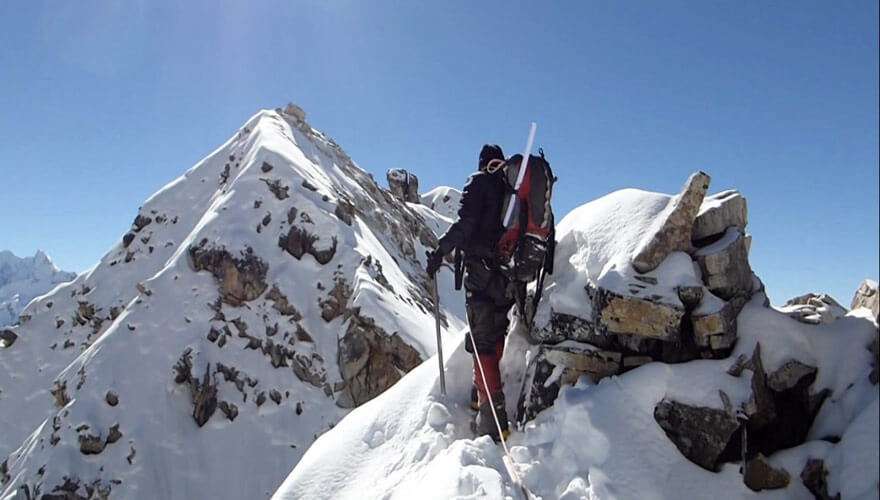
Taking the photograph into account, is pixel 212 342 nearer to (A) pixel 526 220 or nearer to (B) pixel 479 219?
(B) pixel 479 219

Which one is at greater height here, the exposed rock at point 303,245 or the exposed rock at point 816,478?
the exposed rock at point 303,245

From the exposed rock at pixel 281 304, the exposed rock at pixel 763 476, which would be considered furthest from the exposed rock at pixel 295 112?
the exposed rock at pixel 763 476

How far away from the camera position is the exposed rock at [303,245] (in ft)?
101

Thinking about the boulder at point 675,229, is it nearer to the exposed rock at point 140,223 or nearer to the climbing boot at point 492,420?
the climbing boot at point 492,420

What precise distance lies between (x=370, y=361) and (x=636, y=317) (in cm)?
2197

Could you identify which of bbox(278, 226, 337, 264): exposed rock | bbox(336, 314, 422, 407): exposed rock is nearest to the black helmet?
bbox(336, 314, 422, 407): exposed rock

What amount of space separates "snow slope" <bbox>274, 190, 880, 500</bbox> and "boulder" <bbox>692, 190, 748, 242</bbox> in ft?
1.98

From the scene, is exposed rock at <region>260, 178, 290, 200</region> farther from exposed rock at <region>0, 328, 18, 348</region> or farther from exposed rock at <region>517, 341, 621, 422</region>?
exposed rock at <region>517, 341, 621, 422</region>

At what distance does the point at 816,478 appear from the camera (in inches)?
182

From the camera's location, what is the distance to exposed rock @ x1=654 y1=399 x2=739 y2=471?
5113mm

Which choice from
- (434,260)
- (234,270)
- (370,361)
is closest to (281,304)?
(234,270)

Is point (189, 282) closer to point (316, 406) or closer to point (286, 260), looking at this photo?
point (286, 260)

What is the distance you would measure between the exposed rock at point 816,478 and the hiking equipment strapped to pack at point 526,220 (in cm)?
360

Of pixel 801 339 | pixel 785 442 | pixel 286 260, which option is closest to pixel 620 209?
pixel 801 339
